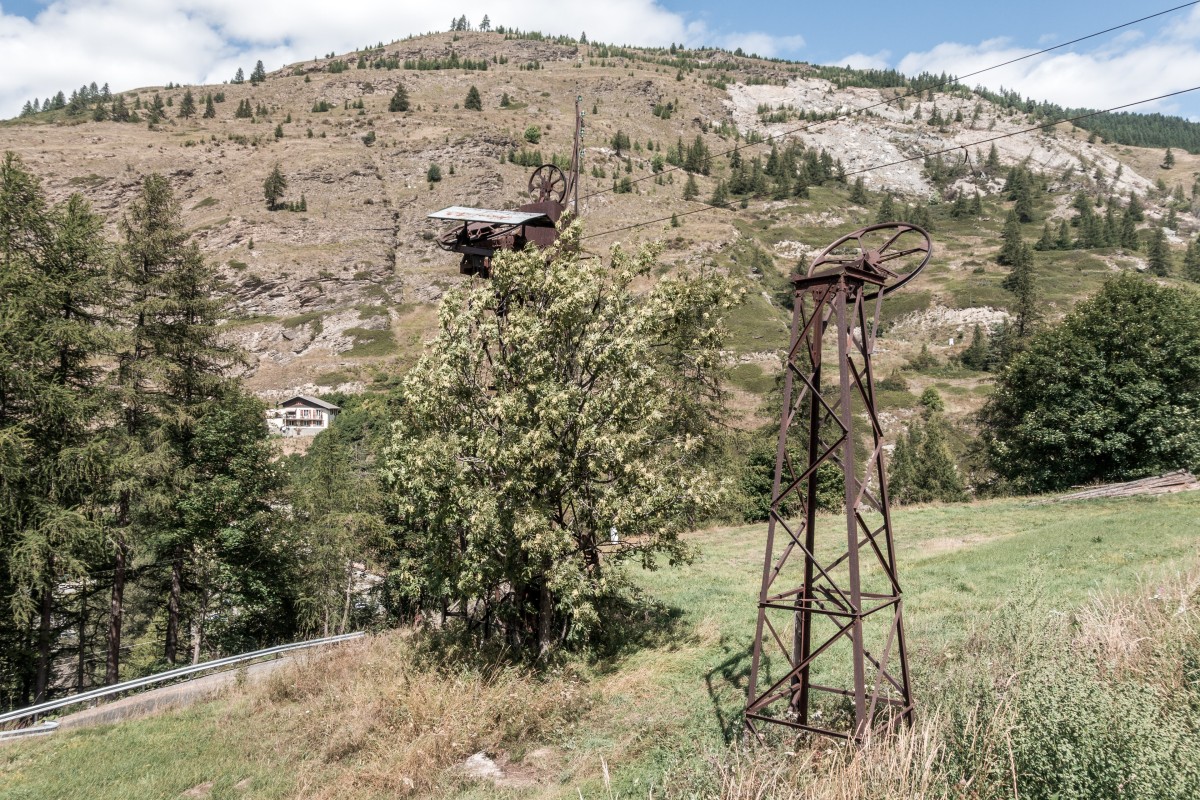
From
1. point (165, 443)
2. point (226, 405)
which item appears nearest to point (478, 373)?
point (165, 443)

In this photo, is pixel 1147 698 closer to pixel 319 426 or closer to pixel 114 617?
pixel 114 617

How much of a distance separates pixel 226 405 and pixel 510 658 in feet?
52.7

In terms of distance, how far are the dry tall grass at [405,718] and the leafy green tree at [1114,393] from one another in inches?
1249

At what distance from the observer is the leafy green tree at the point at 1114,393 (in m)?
31.0

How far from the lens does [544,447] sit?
37.8 ft

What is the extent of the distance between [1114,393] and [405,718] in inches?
1403

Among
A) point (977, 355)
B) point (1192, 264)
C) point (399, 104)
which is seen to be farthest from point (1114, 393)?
point (399, 104)

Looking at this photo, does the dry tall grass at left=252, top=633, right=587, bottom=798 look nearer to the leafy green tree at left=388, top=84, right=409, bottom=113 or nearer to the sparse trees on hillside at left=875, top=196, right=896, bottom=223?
the sparse trees on hillside at left=875, top=196, right=896, bottom=223

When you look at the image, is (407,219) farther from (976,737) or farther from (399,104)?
(976,737)

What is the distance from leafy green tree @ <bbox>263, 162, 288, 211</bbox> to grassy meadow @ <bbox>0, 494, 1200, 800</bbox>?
12192cm

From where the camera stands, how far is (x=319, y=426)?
8225cm

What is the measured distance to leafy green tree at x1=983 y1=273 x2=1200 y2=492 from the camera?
102ft

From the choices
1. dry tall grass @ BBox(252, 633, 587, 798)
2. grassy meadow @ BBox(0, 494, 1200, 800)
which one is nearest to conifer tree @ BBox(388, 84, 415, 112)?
grassy meadow @ BBox(0, 494, 1200, 800)

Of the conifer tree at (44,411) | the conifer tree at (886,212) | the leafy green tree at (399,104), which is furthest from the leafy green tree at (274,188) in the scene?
the conifer tree at (886,212)
